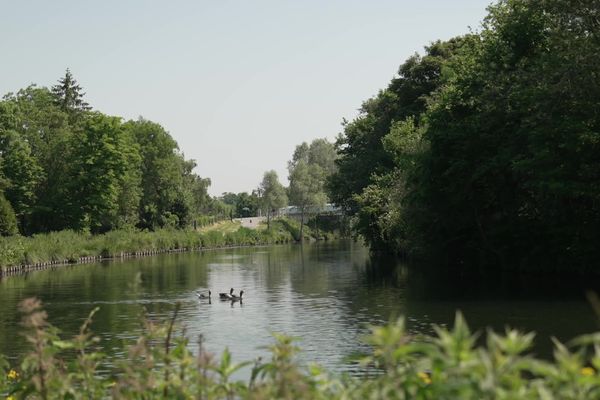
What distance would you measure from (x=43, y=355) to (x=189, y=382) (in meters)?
0.95

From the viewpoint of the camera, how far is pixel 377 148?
77.6 meters

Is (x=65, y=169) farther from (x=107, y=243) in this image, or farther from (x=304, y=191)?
(x=304, y=191)

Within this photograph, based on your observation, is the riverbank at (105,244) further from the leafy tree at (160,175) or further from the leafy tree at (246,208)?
the leafy tree at (246,208)

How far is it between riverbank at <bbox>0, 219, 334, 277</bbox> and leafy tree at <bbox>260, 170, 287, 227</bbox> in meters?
22.0

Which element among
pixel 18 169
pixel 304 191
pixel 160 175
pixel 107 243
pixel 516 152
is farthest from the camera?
pixel 304 191

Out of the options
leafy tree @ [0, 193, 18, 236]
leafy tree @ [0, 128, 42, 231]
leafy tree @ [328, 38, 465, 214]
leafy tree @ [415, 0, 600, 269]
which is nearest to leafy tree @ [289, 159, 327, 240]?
leafy tree @ [328, 38, 465, 214]

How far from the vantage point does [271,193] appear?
144625 millimetres

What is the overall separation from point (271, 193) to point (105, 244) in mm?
69759

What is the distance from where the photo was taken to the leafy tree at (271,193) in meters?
144

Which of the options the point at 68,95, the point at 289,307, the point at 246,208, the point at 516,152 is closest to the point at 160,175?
the point at 68,95

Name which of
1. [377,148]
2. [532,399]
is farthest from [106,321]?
[377,148]

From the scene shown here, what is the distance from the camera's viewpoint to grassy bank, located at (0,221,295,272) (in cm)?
6141

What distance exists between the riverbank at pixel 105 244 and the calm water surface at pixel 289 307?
8.50 metres

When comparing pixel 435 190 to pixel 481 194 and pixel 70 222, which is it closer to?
pixel 481 194
